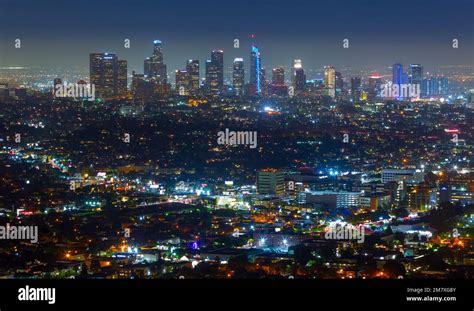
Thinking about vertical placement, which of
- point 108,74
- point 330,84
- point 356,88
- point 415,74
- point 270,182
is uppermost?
point 108,74

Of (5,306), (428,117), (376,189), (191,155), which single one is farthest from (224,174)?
(5,306)

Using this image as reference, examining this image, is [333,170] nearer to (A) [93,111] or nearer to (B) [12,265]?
(A) [93,111]

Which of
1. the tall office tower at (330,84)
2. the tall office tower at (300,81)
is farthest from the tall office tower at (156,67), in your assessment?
the tall office tower at (330,84)

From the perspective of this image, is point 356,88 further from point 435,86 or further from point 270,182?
point 270,182

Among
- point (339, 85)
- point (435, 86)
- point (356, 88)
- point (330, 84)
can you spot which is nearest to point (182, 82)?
point (330, 84)

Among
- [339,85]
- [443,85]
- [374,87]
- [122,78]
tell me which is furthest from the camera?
[339,85]

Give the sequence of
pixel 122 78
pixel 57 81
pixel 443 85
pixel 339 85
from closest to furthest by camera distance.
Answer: pixel 57 81 < pixel 443 85 < pixel 122 78 < pixel 339 85

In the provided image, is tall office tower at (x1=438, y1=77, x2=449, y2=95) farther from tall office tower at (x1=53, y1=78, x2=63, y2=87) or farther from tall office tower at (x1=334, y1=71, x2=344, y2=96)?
tall office tower at (x1=53, y1=78, x2=63, y2=87)
